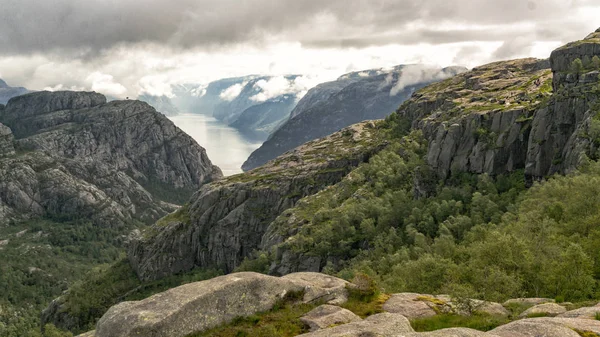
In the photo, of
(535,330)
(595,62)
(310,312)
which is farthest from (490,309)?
(595,62)

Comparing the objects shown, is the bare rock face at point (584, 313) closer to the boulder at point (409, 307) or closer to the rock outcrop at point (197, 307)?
the boulder at point (409, 307)

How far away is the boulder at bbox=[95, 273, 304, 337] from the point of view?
1071 inches

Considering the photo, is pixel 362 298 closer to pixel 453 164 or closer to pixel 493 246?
pixel 493 246

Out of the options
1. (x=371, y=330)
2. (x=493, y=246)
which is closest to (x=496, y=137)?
(x=493, y=246)

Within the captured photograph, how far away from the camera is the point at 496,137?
131 metres

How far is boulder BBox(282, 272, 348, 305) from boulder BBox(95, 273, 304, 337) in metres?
Answer: 0.94

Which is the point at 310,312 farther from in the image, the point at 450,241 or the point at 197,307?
the point at 450,241

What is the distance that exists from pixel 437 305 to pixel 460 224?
75.2m

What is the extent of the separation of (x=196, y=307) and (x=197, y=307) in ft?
0.24

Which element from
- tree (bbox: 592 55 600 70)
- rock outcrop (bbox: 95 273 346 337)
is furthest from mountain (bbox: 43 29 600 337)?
tree (bbox: 592 55 600 70)

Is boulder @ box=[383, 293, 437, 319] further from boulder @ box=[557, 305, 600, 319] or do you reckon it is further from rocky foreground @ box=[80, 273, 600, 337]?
boulder @ box=[557, 305, 600, 319]

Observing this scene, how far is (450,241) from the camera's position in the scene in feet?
278

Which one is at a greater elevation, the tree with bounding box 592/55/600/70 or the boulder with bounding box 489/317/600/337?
the tree with bounding box 592/55/600/70

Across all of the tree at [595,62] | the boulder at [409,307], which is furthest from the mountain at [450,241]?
the tree at [595,62]
